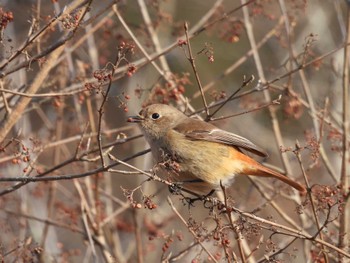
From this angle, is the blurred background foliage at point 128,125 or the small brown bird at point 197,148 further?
the small brown bird at point 197,148

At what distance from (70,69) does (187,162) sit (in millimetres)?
1245

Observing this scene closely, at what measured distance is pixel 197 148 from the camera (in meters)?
4.68

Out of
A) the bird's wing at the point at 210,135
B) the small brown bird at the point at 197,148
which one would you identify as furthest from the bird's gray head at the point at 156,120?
the bird's wing at the point at 210,135

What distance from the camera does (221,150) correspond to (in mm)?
4758

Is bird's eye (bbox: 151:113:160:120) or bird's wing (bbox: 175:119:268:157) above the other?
bird's eye (bbox: 151:113:160:120)

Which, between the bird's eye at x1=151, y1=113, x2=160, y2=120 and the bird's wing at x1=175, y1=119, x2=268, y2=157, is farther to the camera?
the bird's eye at x1=151, y1=113, x2=160, y2=120

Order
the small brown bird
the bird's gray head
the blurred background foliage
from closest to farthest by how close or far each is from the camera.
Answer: the blurred background foliage → the small brown bird → the bird's gray head

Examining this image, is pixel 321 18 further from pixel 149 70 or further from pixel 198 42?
pixel 198 42

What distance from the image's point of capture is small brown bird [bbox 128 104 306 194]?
4.58 meters

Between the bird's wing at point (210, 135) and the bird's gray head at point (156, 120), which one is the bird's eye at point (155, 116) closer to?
the bird's gray head at point (156, 120)

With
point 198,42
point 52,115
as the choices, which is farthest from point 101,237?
point 198,42

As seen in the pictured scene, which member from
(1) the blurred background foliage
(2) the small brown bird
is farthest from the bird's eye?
(1) the blurred background foliage

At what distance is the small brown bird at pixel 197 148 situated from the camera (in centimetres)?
458

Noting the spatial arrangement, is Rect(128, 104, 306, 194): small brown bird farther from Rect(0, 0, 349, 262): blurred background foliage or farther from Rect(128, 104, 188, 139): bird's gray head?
Rect(0, 0, 349, 262): blurred background foliage
